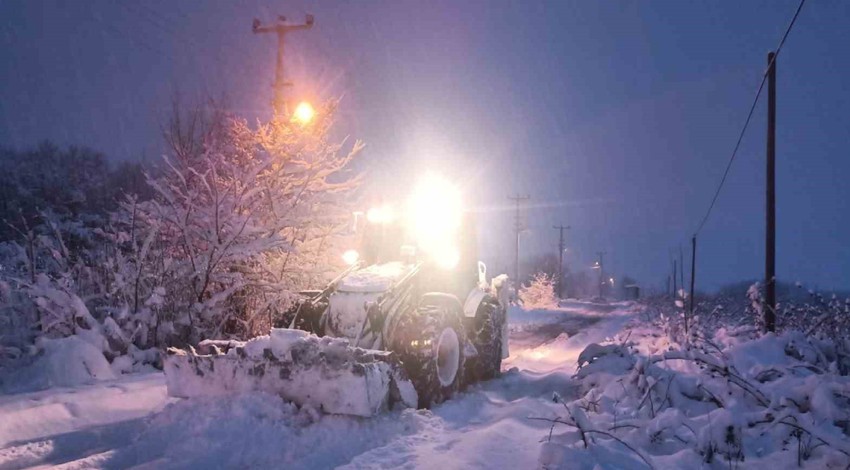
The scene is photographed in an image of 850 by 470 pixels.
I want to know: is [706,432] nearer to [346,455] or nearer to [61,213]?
[346,455]

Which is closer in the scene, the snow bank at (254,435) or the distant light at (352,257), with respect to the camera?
the snow bank at (254,435)

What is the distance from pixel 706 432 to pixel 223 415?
4.06 m


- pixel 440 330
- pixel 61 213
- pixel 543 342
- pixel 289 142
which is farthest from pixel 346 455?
pixel 61 213

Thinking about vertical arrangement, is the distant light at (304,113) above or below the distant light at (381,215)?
above

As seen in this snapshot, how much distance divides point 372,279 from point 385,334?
824 mm

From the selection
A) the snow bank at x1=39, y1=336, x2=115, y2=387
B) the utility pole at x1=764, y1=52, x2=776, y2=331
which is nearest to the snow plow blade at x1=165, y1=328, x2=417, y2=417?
the snow bank at x1=39, y1=336, x2=115, y2=387

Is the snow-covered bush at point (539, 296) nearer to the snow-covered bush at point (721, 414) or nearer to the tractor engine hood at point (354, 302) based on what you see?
the snow-covered bush at point (721, 414)

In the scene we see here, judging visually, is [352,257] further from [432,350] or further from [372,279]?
[432,350]

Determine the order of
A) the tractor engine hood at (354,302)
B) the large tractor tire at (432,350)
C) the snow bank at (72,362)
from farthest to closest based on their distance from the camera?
the snow bank at (72,362) → the tractor engine hood at (354,302) → the large tractor tire at (432,350)

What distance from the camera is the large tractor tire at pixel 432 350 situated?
21.6 feet

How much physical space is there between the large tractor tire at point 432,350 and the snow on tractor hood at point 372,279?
1.65 feet

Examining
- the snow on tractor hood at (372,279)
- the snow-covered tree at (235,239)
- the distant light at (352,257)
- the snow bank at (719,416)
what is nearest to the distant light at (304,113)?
the snow-covered tree at (235,239)

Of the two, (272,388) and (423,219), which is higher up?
(423,219)

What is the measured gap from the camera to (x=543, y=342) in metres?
17.2
